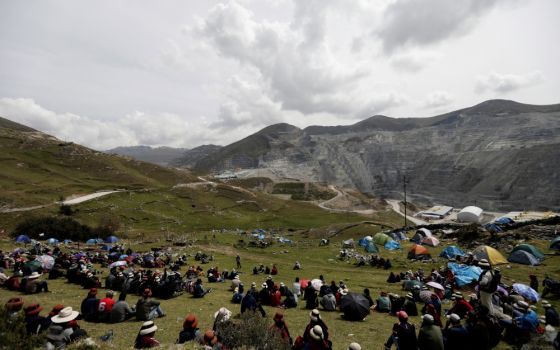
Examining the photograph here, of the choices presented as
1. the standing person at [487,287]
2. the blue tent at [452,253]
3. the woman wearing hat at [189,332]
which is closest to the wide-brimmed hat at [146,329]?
the woman wearing hat at [189,332]

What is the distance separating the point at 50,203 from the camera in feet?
257

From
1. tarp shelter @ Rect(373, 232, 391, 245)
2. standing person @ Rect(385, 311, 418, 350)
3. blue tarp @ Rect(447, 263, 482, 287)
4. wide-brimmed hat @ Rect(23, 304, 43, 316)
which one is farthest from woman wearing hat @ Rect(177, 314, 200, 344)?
tarp shelter @ Rect(373, 232, 391, 245)

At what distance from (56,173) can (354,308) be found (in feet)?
425

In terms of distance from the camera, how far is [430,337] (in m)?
11.6

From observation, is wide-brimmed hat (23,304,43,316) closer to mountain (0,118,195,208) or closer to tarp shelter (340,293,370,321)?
tarp shelter (340,293,370,321)

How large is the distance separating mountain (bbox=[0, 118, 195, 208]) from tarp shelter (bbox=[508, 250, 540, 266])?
9229 centimetres

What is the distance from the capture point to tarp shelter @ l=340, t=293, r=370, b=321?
18.0 m

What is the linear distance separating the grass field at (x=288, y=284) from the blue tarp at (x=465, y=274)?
312 centimetres

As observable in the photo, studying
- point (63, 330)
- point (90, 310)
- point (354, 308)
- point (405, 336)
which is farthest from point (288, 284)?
point (63, 330)

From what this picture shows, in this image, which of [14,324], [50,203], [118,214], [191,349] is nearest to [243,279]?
[191,349]

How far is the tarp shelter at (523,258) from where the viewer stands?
34.2 m

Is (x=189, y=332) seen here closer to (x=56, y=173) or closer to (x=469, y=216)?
(x=56, y=173)

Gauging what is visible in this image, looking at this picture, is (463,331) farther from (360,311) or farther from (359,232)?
(359,232)

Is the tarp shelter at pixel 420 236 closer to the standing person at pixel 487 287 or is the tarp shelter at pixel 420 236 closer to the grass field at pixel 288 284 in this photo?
the grass field at pixel 288 284
